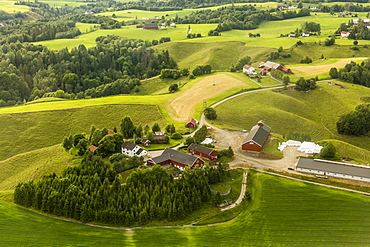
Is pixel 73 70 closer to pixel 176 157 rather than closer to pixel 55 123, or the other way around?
pixel 55 123

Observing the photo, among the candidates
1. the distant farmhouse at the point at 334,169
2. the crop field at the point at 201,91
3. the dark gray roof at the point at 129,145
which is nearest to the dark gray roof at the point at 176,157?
the dark gray roof at the point at 129,145

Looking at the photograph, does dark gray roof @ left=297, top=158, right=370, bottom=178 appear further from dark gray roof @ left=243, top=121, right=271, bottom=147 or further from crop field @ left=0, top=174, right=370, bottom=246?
dark gray roof @ left=243, top=121, right=271, bottom=147

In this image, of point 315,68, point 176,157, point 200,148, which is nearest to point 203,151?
point 200,148

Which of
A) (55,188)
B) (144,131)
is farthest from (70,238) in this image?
(144,131)

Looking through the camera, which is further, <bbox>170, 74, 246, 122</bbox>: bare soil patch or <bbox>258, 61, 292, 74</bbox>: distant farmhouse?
<bbox>258, 61, 292, 74</bbox>: distant farmhouse

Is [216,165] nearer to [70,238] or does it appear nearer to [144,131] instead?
[144,131]

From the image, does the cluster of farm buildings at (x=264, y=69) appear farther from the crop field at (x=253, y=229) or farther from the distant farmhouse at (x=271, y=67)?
the crop field at (x=253, y=229)

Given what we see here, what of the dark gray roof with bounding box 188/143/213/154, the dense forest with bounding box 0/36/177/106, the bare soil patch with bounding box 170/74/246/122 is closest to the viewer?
the dark gray roof with bounding box 188/143/213/154

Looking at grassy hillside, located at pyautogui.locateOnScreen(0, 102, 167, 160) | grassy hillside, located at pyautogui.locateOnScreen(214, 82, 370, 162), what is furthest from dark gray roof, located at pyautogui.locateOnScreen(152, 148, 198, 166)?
grassy hillside, located at pyautogui.locateOnScreen(214, 82, 370, 162)
